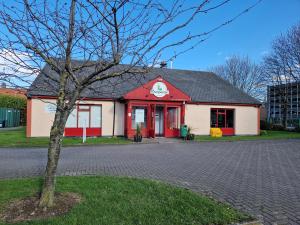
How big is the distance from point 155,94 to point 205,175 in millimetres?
13103

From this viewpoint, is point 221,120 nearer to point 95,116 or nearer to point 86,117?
point 95,116

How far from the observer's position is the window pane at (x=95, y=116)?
21.2 metres

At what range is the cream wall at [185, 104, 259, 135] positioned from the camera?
23797 mm

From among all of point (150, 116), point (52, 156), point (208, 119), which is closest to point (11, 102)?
point (150, 116)

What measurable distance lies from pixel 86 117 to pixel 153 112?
5.01 m

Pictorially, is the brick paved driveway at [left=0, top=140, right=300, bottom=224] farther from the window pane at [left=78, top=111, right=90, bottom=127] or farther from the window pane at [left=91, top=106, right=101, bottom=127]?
the window pane at [left=91, top=106, right=101, bottom=127]

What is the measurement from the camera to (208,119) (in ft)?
80.2

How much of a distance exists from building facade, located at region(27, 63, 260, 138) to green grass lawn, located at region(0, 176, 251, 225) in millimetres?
11156

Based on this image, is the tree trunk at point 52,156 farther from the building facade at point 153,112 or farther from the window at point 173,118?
the window at point 173,118

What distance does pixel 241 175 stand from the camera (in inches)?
346

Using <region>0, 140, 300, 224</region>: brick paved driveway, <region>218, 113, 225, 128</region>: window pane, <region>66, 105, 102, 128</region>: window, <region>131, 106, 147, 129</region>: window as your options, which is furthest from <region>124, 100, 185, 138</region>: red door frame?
<region>0, 140, 300, 224</region>: brick paved driveway

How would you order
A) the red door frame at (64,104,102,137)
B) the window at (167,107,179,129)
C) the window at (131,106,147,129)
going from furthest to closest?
the window at (167,107,179,129) → the window at (131,106,147,129) → the red door frame at (64,104,102,137)

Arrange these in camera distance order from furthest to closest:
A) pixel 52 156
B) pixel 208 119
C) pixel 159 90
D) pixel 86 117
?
pixel 208 119 < pixel 159 90 < pixel 86 117 < pixel 52 156

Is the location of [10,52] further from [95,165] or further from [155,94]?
[155,94]
